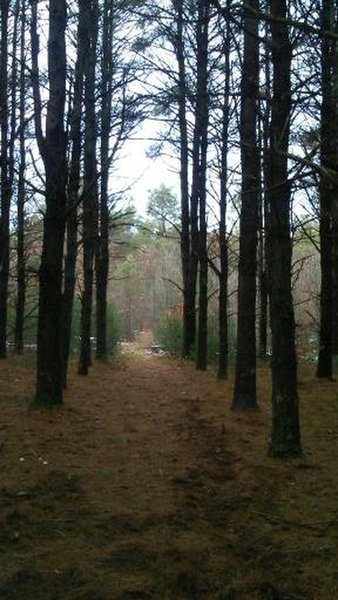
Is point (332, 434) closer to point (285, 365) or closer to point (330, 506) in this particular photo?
point (285, 365)

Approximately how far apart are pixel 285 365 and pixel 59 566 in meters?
3.37

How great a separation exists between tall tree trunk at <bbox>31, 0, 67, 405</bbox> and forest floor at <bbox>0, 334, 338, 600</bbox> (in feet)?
1.91

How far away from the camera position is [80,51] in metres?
10.9

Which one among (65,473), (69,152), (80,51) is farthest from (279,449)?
(80,51)

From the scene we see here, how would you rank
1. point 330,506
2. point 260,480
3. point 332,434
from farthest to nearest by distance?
point 332,434 → point 260,480 → point 330,506

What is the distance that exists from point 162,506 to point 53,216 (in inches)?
197

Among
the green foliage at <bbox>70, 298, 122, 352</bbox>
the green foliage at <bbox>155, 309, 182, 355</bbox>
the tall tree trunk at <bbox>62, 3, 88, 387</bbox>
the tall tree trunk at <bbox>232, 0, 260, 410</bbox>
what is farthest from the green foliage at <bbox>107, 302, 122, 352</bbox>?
the tall tree trunk at <bbox>232, 0, 260, 410</bbox>

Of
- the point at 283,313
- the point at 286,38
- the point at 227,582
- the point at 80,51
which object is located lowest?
the point at 227,582

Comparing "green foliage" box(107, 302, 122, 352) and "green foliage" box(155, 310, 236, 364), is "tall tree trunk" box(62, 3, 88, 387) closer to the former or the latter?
"green foliage" box(155, 310, 236, 364)

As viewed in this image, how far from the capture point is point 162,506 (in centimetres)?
515

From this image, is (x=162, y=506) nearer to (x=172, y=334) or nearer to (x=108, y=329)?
(x=172, y=334)

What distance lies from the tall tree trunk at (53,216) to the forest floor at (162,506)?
581 millimetres

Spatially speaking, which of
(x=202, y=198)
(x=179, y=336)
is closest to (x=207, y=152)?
(x=202, y=198)

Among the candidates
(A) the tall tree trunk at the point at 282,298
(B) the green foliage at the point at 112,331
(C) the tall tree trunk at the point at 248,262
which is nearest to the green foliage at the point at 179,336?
(B) the green foliage at the point at 112,331
